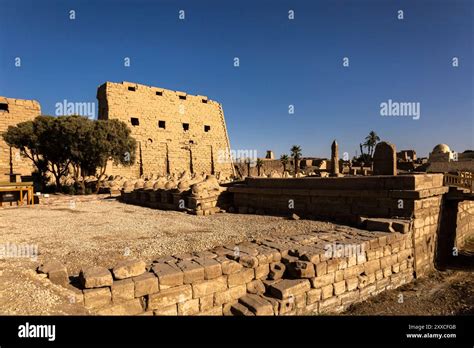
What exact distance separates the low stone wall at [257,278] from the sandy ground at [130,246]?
34 centimetres

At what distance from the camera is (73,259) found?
203 inches

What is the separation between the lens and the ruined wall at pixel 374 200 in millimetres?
7109

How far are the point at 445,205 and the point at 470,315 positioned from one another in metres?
4.61

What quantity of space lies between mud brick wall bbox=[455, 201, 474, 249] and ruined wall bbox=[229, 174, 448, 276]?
2.33 m

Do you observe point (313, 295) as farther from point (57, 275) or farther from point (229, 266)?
point (57, 275)

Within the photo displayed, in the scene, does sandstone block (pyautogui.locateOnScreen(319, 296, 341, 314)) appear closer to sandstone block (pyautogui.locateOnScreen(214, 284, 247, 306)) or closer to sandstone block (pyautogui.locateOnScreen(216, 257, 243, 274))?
sandstone block (pyautogui.locateOnScreen(214, 284, 247, 306))

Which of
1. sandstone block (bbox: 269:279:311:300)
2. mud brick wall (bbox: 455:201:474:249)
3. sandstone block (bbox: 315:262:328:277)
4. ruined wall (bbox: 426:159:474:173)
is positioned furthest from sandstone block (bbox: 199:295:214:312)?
ruined wall (bbox: 426:159:474:173)

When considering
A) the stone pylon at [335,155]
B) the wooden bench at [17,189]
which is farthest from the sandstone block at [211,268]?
the wooden bench at [17,189]

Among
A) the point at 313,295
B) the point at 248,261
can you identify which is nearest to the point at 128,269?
the point at 248,261

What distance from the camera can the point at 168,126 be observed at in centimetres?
2956

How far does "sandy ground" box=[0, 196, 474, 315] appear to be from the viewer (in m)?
3.39

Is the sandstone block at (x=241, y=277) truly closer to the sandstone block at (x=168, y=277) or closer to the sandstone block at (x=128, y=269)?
the sandstone block at (x=168, y=277)
